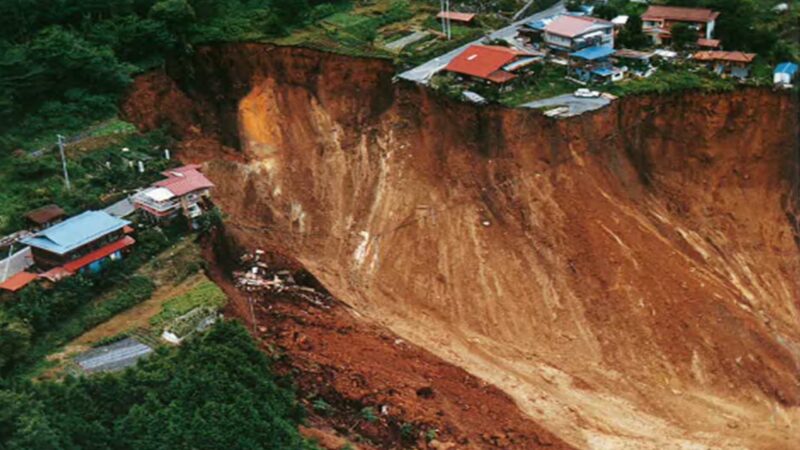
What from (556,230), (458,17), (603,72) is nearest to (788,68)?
(603,72)

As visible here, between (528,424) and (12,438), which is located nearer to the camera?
(12,438)

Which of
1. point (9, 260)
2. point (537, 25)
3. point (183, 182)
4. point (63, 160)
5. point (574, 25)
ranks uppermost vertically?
point (574, 25)

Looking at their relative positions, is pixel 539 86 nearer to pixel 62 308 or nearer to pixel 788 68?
pixel 788 68

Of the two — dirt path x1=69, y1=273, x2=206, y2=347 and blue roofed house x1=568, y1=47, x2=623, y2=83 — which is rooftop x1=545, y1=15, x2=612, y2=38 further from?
dirt path x1=69, y1=273, x2=206, y2=347

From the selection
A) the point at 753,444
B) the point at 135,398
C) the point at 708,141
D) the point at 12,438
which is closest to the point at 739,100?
the point at 708,141

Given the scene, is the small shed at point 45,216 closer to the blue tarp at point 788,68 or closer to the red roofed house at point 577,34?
the red roofed house at point 577,34

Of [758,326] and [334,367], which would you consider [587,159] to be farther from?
[334,367]

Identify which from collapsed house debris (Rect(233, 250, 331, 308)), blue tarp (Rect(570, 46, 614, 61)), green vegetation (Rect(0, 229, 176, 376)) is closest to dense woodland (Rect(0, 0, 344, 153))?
green vegetation (Rect(0, 229, 176, 376))
